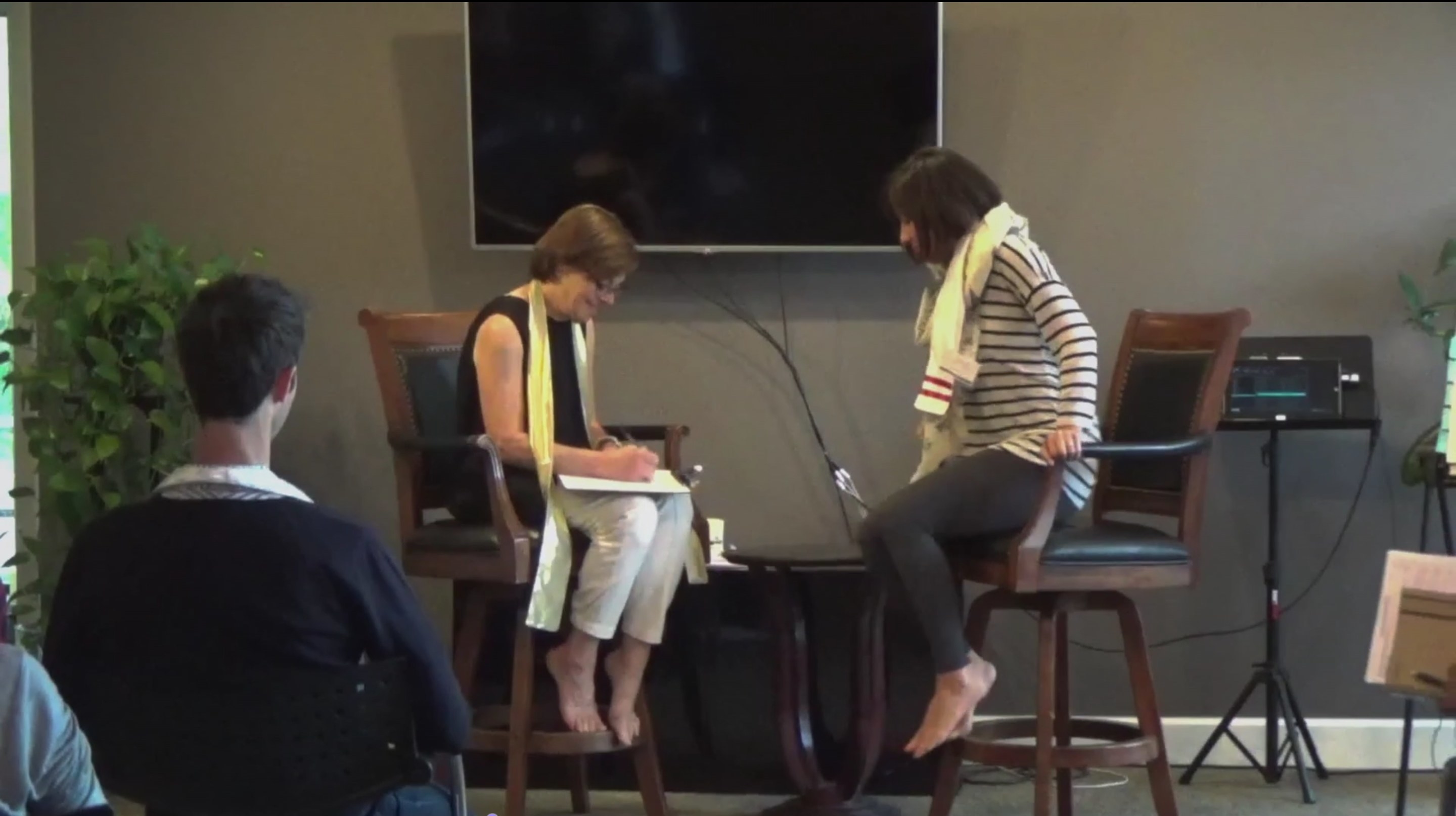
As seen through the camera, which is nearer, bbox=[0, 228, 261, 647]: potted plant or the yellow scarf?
the yellow scarf

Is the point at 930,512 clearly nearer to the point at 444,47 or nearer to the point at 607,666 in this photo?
the point at 607,666

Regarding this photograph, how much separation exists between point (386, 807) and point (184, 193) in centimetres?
234

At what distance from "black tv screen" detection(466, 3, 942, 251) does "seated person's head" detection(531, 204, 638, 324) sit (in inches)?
23.7

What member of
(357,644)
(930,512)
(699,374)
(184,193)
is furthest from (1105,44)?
(357,644)

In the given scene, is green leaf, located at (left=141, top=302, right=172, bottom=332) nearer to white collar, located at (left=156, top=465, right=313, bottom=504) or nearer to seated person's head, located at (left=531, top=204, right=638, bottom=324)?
seated person's head, located at (left=531, top=204, right=638, bottom=324)

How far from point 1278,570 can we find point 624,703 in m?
1.46

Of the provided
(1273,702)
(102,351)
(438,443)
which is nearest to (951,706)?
(438,443)

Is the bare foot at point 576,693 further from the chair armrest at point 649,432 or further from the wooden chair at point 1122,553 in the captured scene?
the wooden chair at point 1122,553

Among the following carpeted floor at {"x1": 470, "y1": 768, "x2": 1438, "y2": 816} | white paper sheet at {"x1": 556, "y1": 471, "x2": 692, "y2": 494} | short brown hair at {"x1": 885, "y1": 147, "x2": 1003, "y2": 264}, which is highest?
short brown hair at {"x1": 885, "y1": 147, "x2": 1003, "y2": 264}

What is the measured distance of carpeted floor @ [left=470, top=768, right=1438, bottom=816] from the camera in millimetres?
2930

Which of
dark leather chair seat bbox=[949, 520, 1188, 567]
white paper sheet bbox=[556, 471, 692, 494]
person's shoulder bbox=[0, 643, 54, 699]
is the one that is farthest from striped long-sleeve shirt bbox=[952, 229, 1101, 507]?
person's shoulder bbox=[0, 643, 54, 699]

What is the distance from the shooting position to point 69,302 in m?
3.08

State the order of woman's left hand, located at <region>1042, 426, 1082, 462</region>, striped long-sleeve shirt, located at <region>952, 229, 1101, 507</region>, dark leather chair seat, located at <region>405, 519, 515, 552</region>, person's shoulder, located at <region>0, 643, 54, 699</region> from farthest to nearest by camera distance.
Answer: dark leather chair seat, located at <region>405, 519, 515, 552</region> < striped long-sleeve shirt, located at <region>952, 229, 1101, 507</region> < woman's left hand, located at <region>1042, 426, 1082, 462</region> < person's shoulder, located at <region>0, 643, 54, 699</region>

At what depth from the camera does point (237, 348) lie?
1575 millimetres
